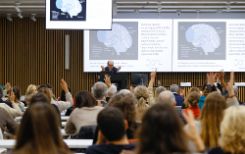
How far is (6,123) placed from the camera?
5.32 meters

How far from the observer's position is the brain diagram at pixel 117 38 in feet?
47.8

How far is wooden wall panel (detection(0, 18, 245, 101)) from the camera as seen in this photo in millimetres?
15617

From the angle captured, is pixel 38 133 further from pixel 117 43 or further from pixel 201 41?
pixel 201 41

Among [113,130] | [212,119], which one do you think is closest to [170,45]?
[212,119]

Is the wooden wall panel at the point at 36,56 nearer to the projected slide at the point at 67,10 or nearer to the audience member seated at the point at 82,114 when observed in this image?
the projected slide at the point at 67,10

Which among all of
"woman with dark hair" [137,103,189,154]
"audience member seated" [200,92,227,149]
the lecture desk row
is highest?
"woman with dark hair" [137,103,189,154]

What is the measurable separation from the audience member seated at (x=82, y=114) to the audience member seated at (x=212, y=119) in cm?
169

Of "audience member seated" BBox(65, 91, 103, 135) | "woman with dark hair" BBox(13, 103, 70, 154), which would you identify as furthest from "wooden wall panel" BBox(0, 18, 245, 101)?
"woman with dark hair" BBox(13, 103, 70, 154)

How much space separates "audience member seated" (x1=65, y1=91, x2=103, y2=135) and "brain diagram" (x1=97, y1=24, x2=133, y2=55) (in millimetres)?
9152

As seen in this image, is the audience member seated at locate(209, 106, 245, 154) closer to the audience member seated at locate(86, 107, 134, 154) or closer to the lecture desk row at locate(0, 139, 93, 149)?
the audience member seated at locate(86, 107, 134, 154)

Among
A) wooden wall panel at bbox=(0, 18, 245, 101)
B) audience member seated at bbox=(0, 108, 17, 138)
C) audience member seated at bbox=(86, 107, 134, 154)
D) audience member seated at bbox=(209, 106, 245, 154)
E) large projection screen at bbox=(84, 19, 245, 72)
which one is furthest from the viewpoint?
wooden wall panel at bbox=(0, 18, 245, 101)

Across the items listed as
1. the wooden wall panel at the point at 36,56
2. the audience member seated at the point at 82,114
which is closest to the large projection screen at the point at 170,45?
the wooden wall panel at the point at 36,56

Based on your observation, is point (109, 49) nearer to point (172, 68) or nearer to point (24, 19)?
point (172, 68)

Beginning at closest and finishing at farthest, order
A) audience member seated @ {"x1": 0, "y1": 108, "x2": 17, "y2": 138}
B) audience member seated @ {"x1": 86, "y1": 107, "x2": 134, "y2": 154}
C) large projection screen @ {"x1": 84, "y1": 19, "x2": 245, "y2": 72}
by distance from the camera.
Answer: audience member seated @ {"x1": 86, "y1": 107, "x2": 134, "y2": 154} < audience member seated @ {"x1": 0, "y1": 108, "x2": 17, "y2": 138} < large projection screen @ {"x1": 84, "y1": 19, "x2": 245, "y2": 72}
